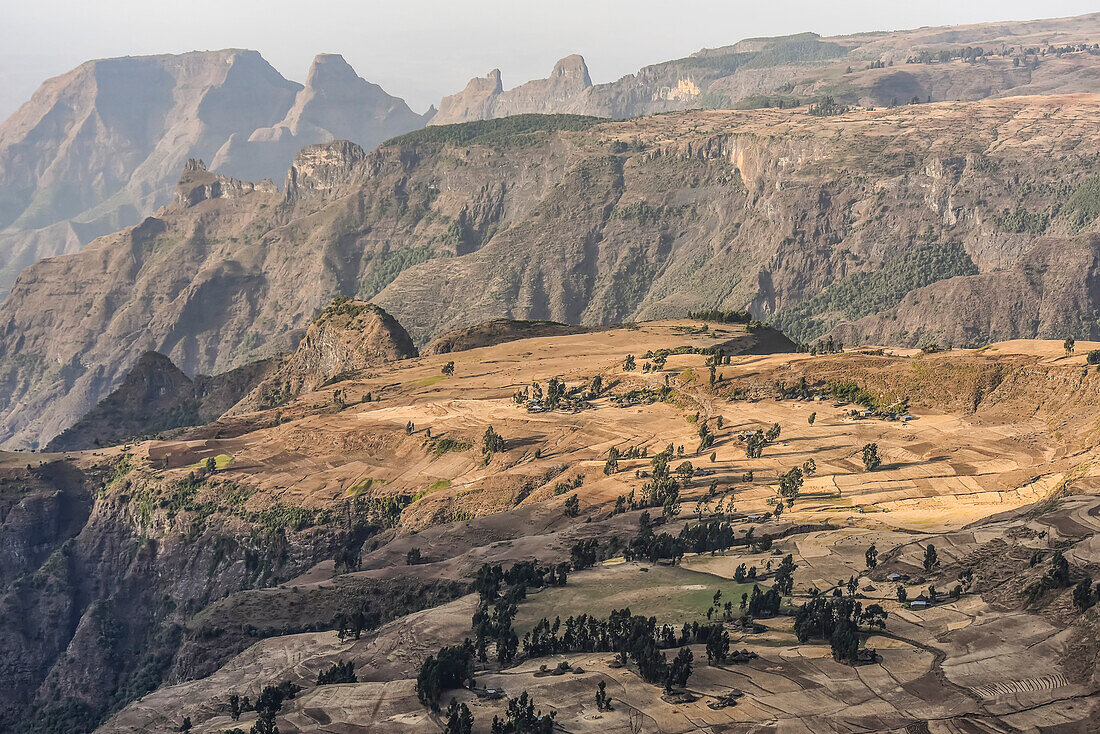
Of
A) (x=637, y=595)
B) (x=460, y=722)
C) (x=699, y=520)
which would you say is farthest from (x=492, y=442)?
(x=460, y=722)

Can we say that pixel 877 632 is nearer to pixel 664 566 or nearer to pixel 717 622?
pixel 717 622

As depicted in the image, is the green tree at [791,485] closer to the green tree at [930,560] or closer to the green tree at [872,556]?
the green tree at [872,556]

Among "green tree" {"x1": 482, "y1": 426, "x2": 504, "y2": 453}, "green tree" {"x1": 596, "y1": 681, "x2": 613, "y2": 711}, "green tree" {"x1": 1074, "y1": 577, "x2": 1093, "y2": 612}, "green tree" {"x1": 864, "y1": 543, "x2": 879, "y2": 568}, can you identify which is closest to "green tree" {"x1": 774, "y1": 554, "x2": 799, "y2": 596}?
"green tree" {"x1": 864, "y1": 543, "x2": 879, "y2": 568}

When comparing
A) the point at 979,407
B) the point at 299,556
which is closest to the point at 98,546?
the point at 299,556

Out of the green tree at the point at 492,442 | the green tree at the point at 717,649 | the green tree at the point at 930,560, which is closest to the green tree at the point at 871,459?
the green tree at the point at 930,560

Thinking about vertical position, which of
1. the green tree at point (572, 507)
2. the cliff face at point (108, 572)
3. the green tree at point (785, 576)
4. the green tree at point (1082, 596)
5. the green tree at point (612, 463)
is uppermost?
the green tree at point (1082, 596)

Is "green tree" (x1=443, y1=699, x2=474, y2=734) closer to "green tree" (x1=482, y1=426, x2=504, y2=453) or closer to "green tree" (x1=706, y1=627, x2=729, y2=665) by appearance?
"green tree" (x1=706, y1=627, x2=729, y2=665)

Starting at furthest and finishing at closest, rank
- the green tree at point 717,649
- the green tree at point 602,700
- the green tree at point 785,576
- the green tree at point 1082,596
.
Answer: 1. the green tree at point 785,576
2. the green tree at point 717,649
3. the green tree at point 1082,596
4. the green tree at point 602,700

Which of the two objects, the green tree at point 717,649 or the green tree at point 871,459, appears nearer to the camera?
the green tree at point 717,649
